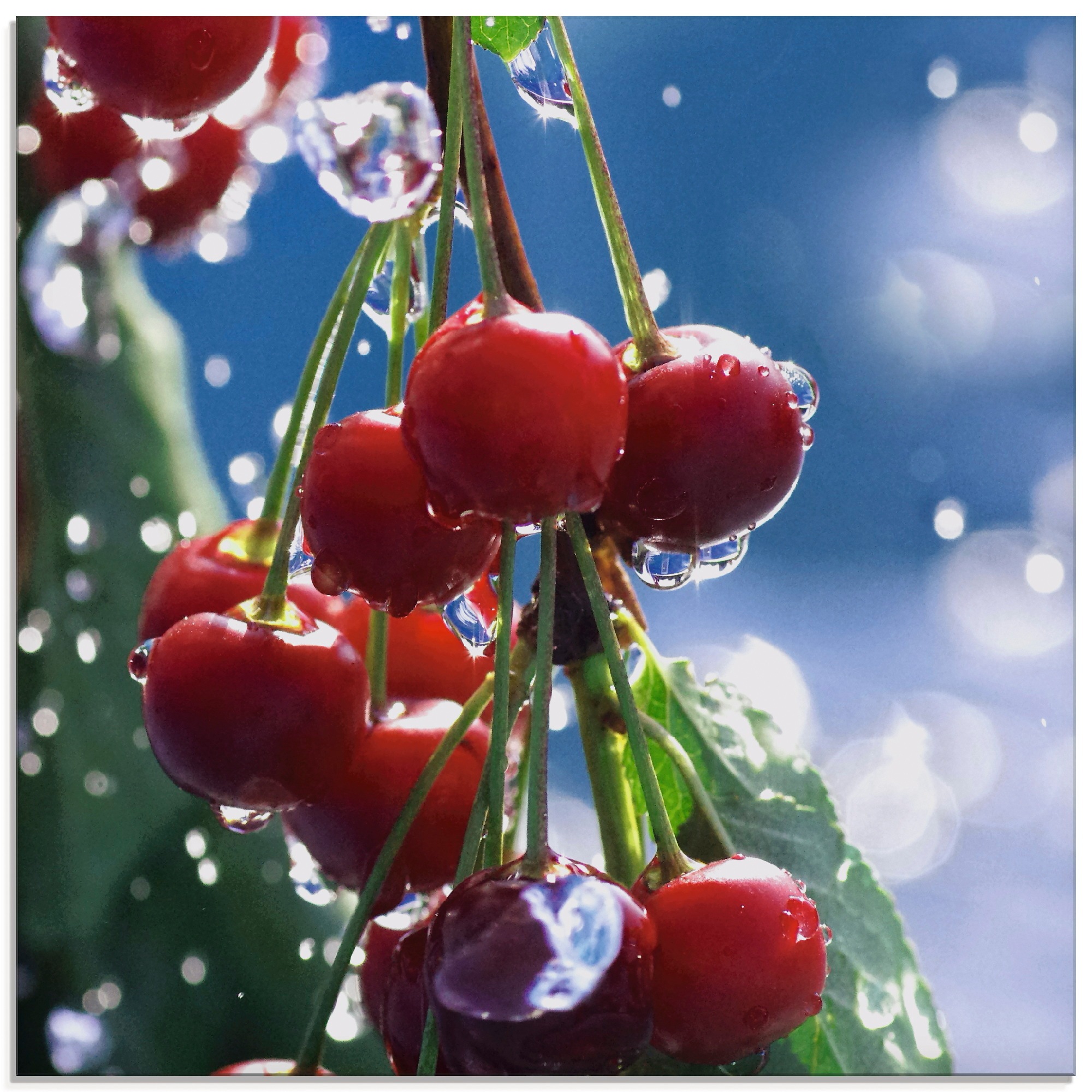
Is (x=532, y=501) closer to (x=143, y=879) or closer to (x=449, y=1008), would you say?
(x=449, y=1008)

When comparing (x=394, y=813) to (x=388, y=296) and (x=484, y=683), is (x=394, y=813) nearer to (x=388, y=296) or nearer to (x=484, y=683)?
(x=484, y=683)

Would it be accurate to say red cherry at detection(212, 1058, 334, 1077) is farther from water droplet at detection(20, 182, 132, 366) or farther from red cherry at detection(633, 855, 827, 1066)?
water droplet at detection(20, 182, 132, 366)

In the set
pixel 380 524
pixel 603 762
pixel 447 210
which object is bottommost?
pixel 603 762

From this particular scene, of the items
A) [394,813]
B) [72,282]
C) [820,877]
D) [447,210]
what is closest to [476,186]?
[447,210]

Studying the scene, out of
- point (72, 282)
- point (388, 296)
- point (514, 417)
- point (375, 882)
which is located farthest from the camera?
point (72, 282)

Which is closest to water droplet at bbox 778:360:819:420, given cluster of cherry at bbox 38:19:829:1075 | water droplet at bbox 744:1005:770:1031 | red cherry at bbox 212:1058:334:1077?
cluster of cherry at bbox 38:19:829:1075

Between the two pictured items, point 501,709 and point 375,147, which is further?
point 375,147

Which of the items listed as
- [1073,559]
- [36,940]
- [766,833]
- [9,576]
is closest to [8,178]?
[9,576]
